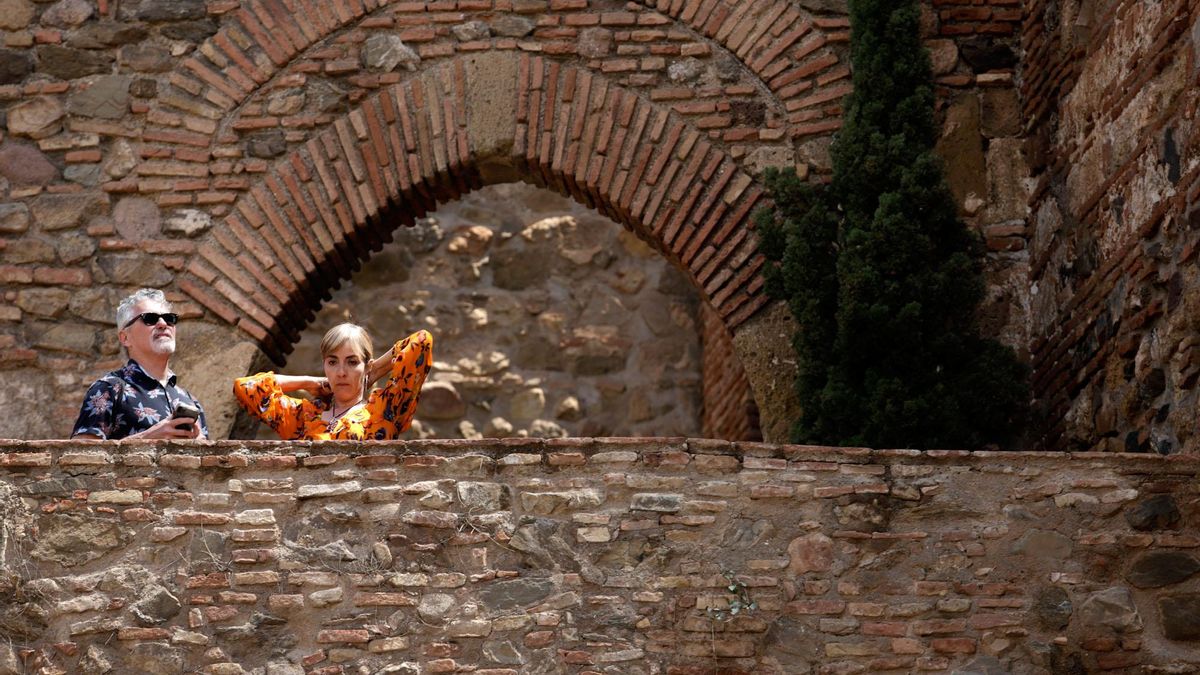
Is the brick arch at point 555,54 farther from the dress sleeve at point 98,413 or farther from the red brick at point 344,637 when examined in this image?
the red brick at point 344,637

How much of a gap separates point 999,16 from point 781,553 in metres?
3.19

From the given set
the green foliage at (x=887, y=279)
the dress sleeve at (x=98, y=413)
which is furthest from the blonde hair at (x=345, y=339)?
the green foliage at (x=887, y=279)

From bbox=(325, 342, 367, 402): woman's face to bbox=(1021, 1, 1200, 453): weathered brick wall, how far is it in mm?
2569

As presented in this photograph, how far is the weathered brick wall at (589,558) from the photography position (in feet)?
18.0

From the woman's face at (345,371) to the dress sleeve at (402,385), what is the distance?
0.08 metres

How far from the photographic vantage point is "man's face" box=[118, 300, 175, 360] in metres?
6.29

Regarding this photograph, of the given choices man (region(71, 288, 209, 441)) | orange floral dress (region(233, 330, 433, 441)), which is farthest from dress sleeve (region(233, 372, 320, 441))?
man (region(71, 288, 209, 441))

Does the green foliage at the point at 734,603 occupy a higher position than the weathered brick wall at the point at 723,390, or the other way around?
the weathered brick wall at the point at 723,390

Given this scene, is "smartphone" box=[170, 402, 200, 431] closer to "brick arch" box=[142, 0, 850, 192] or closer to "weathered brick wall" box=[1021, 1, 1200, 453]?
"brick arch" box=[142, 0, 850, 192]

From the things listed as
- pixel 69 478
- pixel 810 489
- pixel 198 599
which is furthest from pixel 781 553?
pixel 69 478

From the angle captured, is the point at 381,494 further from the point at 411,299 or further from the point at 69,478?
the point at 411,299

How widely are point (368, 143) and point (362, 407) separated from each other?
5.73 ft

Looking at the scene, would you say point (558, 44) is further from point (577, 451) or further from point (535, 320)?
point (535, 320)

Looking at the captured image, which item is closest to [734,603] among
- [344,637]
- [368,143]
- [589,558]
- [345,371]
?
[589,558]
